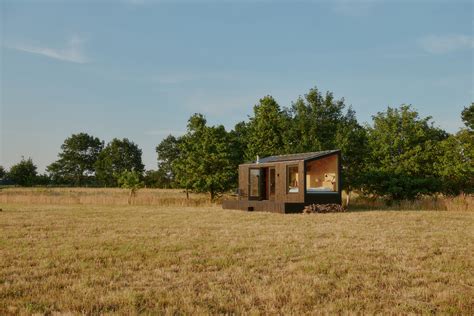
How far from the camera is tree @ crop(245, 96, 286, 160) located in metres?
26.4

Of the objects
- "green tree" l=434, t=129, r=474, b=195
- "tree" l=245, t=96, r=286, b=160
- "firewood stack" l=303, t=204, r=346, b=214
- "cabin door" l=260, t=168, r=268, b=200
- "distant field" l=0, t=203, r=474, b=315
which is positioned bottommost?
"distant field" l=0, t=203, r=474, b=315

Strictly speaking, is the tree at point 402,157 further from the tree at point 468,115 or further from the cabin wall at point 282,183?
the tree at point 468,115

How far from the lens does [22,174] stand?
64.9 m

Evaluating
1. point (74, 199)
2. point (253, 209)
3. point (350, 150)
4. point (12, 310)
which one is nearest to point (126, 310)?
point (12, 310)

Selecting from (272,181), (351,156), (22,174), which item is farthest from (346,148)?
(22,174)

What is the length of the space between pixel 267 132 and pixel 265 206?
8.49 meters

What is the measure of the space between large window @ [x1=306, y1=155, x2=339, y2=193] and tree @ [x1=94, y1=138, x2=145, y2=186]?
60497 millimetres

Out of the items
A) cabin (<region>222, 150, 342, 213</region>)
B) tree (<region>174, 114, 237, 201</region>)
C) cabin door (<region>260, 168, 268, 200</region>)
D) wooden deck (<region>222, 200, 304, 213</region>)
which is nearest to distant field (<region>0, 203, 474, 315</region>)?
wooden deck (<region>222, 200, 304, 213</region>)

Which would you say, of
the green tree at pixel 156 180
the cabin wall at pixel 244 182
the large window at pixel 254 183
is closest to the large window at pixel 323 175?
the large window at pixel 254 183

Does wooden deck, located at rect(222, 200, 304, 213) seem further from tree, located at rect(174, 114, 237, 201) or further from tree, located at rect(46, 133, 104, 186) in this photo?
tree, located at rect(46, 133, 104, 186)

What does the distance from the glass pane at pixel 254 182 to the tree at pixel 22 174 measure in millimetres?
53130

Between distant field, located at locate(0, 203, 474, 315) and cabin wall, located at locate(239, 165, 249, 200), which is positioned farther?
cabin wall, located at locate(239, 165, 249, 200)

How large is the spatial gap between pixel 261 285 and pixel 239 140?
76.9 feet

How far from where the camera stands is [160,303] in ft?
14.4
